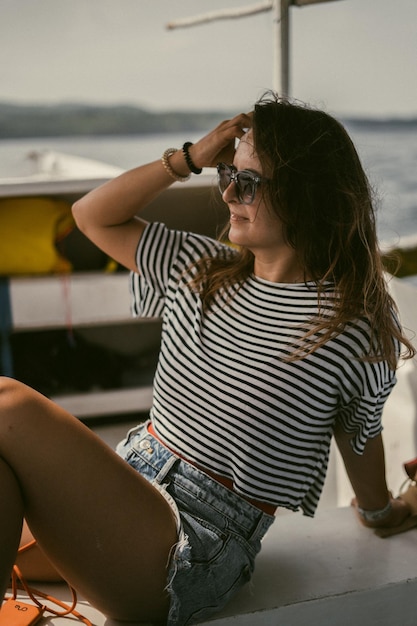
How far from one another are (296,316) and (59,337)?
5.66 feet

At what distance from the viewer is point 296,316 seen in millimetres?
1280

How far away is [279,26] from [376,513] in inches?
48.6

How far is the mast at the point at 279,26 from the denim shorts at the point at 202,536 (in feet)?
3.68

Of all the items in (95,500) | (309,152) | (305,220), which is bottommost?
(95,500)

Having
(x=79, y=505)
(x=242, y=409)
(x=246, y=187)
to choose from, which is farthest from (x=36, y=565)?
(x=246, y=187)

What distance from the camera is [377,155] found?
1458 millimetres

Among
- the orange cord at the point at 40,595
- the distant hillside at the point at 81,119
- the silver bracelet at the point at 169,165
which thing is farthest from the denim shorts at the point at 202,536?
the distant hillside at the point at 81,119

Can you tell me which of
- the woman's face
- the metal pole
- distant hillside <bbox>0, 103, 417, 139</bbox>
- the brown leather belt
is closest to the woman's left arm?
the brown leather belt

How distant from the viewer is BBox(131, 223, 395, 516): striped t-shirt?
48.3 inches

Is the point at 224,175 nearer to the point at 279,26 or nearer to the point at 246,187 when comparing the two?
the point at 246,187

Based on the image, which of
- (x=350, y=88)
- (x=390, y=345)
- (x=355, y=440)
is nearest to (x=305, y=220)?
(x=390, y=345)

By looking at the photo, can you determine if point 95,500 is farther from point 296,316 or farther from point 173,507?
point 296,316

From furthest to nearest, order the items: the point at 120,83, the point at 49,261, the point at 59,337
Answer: the point at 120,83 < the point at 59,337 < the point at 49,261

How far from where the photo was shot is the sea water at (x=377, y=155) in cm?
143
